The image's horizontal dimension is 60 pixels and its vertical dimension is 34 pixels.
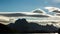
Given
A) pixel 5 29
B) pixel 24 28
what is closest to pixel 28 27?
pixel 24 28

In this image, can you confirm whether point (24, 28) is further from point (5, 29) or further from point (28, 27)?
point (5, 29)

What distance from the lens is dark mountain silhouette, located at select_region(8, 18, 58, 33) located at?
1631 mm

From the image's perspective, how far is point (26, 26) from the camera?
1649mm

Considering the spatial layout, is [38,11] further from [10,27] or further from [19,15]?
[10,27]

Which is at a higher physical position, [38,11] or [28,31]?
[38,11]

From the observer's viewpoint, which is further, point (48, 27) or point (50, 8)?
point (50, 8)

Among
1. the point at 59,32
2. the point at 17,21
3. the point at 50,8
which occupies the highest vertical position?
the point at 50,8

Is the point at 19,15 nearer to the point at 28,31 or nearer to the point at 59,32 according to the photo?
the point at 28,31

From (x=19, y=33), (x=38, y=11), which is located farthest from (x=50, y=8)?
(x=19, y=33)

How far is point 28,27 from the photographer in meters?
1.64

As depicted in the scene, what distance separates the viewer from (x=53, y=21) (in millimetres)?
1731

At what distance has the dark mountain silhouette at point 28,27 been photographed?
1631 millimetres

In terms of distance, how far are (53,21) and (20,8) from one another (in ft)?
1.13

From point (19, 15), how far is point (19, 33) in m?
0.20
